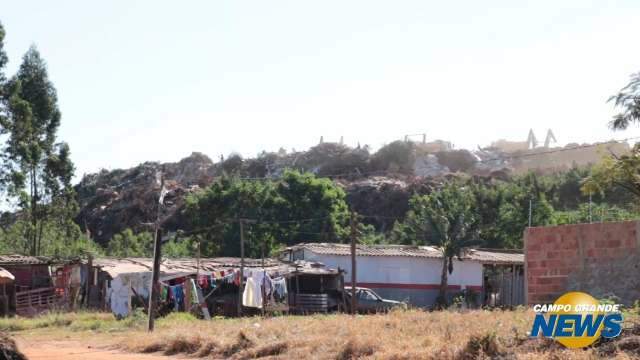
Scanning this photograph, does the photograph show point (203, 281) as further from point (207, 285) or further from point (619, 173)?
point (619, 173)

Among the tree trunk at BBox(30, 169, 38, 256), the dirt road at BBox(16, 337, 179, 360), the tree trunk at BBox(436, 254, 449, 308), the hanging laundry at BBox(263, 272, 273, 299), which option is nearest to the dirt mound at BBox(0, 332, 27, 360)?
the dirt road at BBox(16, 337, 179, 360)

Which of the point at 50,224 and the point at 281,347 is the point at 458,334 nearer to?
the point at 281,347

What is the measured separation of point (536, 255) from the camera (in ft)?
55.0

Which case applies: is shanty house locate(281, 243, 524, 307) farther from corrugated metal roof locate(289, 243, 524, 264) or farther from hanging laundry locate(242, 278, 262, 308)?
hanging laundry locate(242, 278, 262, 308)

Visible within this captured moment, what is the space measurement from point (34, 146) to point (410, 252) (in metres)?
20.7

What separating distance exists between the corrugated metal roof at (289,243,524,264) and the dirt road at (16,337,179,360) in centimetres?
2102

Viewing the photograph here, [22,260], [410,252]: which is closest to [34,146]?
[22,260]

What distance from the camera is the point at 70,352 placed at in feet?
59.7

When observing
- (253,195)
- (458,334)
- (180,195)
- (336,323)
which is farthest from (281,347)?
(180,195)

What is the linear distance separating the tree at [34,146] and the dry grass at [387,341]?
22314mm

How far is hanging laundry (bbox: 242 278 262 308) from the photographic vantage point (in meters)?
32.4

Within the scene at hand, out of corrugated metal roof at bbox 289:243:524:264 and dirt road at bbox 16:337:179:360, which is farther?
corrugated metal roof at bbox 289:243:524:264

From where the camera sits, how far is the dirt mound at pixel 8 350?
1119 cm

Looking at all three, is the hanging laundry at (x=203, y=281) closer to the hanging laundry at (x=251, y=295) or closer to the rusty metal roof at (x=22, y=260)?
the hanging laundry at (x=251, y=295)
